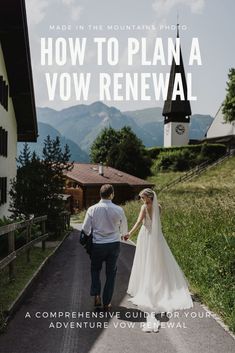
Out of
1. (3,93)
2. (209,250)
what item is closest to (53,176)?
(3,93)

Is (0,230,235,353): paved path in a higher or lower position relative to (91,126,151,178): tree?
lower

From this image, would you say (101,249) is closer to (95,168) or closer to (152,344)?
(152,344)

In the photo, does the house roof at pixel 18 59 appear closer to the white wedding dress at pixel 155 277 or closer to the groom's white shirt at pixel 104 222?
the white wedding dress at pixel 155 277

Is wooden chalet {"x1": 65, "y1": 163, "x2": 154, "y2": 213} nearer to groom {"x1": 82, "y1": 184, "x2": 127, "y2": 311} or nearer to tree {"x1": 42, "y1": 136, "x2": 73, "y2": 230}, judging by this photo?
tree {"x1": 42, "y1": 136, "x2": 73, "y2": 230}

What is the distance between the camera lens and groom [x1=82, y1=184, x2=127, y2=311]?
7.39 meters

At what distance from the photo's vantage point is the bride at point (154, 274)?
25.5ft

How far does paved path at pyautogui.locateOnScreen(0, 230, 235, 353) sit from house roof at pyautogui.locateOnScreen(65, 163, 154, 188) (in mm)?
41991

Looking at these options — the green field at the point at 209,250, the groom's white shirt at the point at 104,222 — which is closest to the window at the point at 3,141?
the green field at the point at 209,250

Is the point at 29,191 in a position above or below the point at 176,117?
below

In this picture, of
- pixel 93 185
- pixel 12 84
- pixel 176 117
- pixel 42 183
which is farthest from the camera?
pixel 176 117

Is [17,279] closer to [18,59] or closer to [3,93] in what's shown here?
[3,93]

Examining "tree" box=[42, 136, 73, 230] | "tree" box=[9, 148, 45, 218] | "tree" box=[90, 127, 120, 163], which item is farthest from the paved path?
"tree" box=[90, 127, 120, 163]

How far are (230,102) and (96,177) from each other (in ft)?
59.1

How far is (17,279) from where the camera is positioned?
31.2 ft
